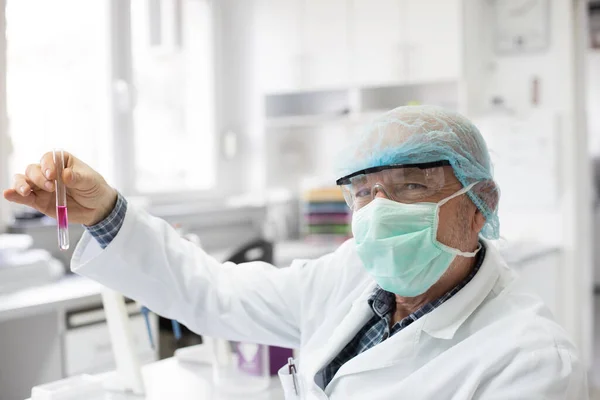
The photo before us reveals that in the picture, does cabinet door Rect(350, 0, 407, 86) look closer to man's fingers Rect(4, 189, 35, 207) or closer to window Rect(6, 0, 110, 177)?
window Rect(6, 0, 110, 177)

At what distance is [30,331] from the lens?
2.43 meters

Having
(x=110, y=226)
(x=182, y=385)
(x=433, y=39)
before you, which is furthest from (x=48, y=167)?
(x=433, y=39)

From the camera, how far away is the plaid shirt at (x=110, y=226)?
1318 mm

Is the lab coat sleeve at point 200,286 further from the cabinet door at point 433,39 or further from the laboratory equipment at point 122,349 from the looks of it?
the cabinet door at point 433,39

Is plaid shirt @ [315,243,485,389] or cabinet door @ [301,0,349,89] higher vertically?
cabinet door @ [301,0,349,89]

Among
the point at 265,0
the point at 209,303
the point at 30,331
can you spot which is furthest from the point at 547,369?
the point at 265,0

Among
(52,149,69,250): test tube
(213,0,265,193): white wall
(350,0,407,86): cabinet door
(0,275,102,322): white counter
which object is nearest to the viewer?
(52,149,69,250): test tube

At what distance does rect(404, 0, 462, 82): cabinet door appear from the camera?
3445 mm

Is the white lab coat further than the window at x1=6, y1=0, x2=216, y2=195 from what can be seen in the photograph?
No

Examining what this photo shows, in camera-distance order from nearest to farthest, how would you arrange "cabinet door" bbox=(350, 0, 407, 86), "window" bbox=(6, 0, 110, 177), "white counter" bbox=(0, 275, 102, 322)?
1. "white counter" bbox=(0, 275, 102, 322)
2. "window" bbox=(6, 0, 110, 177)
3. "cabinet door" bbox=(350, 0, 407, 86)

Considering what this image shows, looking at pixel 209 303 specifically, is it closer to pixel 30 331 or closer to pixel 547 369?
pixel 547 369

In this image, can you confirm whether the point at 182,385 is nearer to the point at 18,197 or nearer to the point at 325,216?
the point at 18,197

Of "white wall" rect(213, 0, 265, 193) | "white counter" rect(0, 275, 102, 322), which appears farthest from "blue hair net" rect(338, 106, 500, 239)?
"white wall" rect(213, 0, 265, 193)

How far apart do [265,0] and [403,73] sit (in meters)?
1.08
